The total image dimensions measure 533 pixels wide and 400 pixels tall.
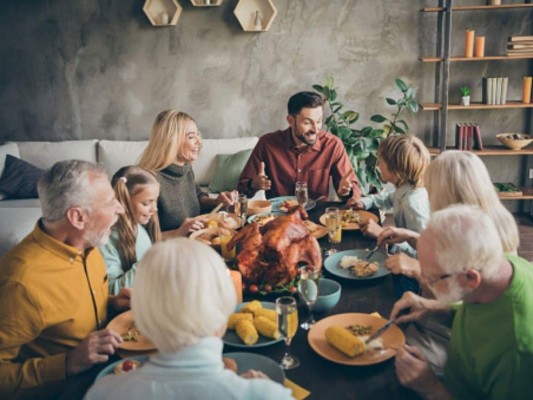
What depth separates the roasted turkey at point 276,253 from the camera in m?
1.97

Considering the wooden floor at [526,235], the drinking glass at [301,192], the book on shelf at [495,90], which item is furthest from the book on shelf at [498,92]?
the drinking glass at [301,192]

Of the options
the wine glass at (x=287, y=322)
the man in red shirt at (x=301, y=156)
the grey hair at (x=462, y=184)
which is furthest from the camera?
the man in red shirt at (x=301, y=156)

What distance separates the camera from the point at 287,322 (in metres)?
1.50

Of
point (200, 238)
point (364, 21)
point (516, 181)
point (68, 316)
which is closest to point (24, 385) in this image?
point (68, 316)

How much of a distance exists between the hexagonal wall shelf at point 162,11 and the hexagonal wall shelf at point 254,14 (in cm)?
52

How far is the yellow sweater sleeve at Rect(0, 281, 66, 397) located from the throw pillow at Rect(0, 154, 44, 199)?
3.55m

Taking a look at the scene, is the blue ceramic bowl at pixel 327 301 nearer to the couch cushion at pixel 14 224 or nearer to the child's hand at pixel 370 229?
the child's hand at pixel 370 229

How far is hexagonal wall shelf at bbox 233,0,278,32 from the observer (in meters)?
4.85

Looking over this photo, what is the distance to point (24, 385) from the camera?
155 cm

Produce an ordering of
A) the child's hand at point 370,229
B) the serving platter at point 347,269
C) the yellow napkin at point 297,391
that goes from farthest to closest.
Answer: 1. the child's hand at point 370,229
2. the serving platter at point 347,269
3. the yellow napkin at point 297,391

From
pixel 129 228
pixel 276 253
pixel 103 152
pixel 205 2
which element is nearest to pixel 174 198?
pixel 129 228

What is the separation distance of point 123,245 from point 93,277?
0.32m

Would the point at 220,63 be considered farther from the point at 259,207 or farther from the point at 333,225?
the point at 333,225

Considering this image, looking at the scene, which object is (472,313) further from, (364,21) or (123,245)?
(364,21)
